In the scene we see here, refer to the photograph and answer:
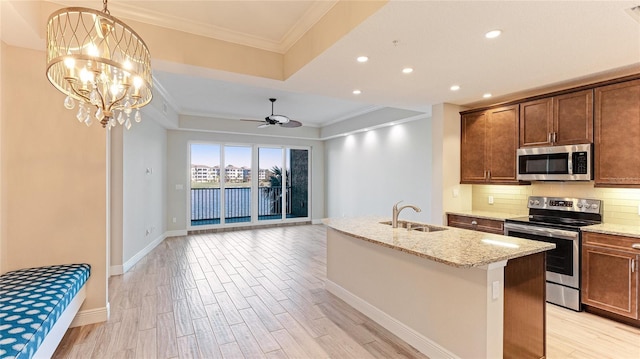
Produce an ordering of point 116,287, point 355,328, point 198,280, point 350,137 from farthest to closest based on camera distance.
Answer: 1. point 350,137
2. point 198,280
3. point 116,287
4. point 355,328

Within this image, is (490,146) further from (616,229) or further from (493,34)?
(493,34)

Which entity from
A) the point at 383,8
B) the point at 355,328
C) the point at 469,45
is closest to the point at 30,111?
the point at 383,8

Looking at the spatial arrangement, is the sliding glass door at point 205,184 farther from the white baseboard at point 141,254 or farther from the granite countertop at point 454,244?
the granite countertop at point 454,244

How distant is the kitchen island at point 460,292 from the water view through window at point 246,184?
5673 mm

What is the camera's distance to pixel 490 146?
423 centimetres

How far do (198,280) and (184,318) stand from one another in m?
1.13

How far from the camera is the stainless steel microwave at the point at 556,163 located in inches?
128

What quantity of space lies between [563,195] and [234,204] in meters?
6.96

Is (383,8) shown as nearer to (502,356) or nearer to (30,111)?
(502,356)

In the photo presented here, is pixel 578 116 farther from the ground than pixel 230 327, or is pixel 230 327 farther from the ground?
pixel 578 116

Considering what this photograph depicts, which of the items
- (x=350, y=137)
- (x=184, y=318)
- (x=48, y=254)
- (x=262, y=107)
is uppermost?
(x=262, y=107)

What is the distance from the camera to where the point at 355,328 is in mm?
2785

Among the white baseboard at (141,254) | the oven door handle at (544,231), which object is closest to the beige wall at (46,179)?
the white baseboard at (141,254)

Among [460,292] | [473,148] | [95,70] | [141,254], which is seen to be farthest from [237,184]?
[460,292]
